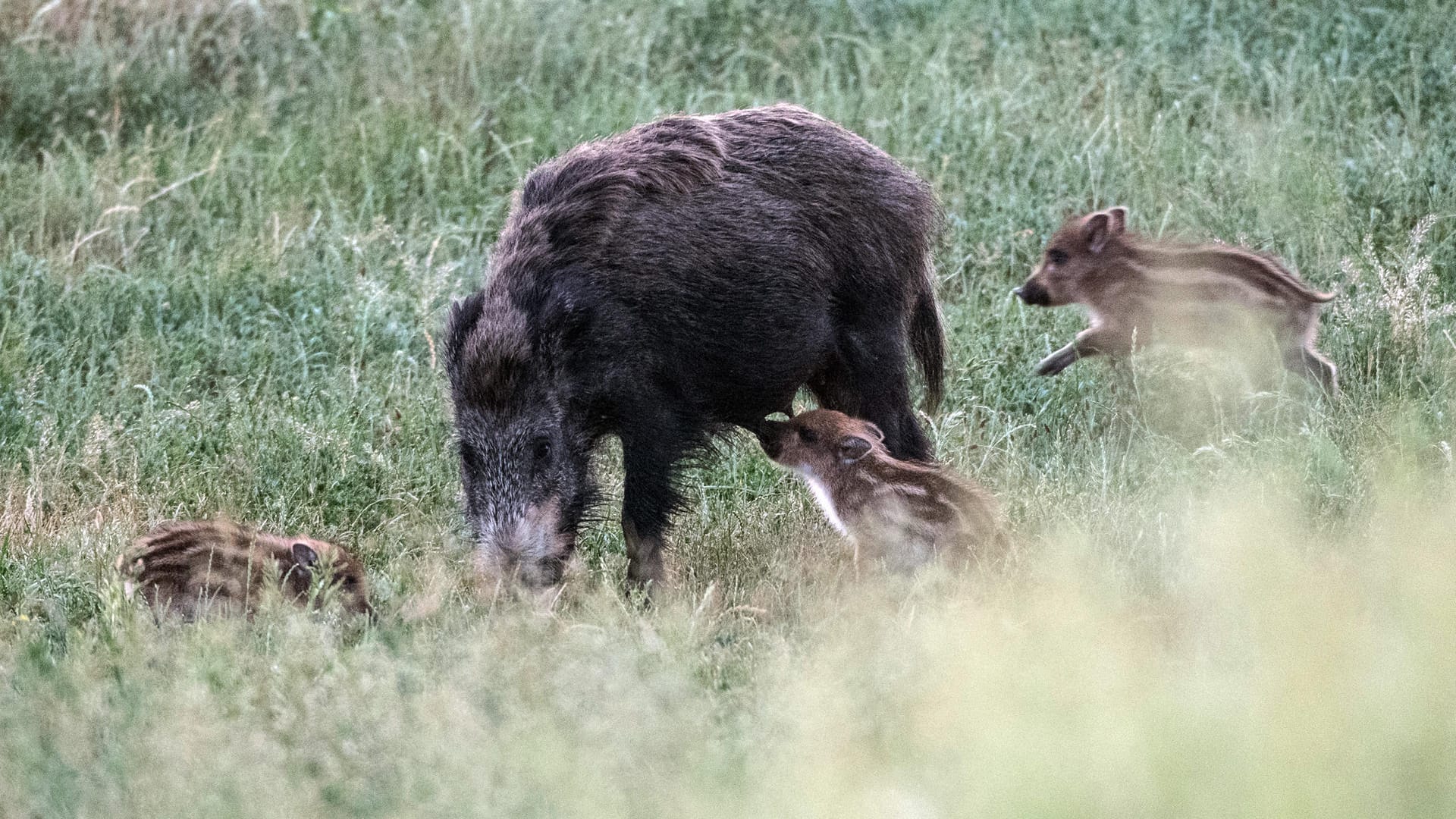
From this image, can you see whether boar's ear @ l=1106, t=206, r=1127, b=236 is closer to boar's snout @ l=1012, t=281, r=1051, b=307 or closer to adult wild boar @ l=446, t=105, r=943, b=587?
boar's snout @ l=1012, t=281, r=1051, b=307

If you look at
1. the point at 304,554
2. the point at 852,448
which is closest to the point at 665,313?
the point at 852,448

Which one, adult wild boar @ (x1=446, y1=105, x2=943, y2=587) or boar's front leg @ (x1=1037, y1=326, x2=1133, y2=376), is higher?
Result: adult wild boar @ (x1=446, y1=105, x2=943, y2=587)

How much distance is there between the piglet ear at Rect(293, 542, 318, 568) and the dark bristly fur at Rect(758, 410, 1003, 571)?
4.50ft

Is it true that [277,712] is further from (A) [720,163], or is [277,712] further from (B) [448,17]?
(B) [448,17]

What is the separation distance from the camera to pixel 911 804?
257 centimetres

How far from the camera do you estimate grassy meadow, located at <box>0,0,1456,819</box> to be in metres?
2.85

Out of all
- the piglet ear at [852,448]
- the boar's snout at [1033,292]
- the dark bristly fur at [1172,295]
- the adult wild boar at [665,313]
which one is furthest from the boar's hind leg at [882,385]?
the boar's snout at [1033,292]

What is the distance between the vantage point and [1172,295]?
6.26 metres

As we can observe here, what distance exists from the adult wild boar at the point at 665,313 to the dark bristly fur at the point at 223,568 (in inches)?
16.3

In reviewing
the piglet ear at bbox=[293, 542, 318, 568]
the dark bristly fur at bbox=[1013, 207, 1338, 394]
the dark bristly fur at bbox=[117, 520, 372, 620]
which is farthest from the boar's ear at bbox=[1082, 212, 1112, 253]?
the piglet ear at bbox=[293, 542, 318, 568]

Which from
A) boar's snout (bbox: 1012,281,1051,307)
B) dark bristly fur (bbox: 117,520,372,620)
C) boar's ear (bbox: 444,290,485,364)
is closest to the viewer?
dark bristly fur (bbox: 117,520,372,620)

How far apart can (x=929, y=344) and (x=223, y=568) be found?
244 cm

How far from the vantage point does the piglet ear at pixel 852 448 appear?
193 inches

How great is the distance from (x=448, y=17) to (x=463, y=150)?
146cm
